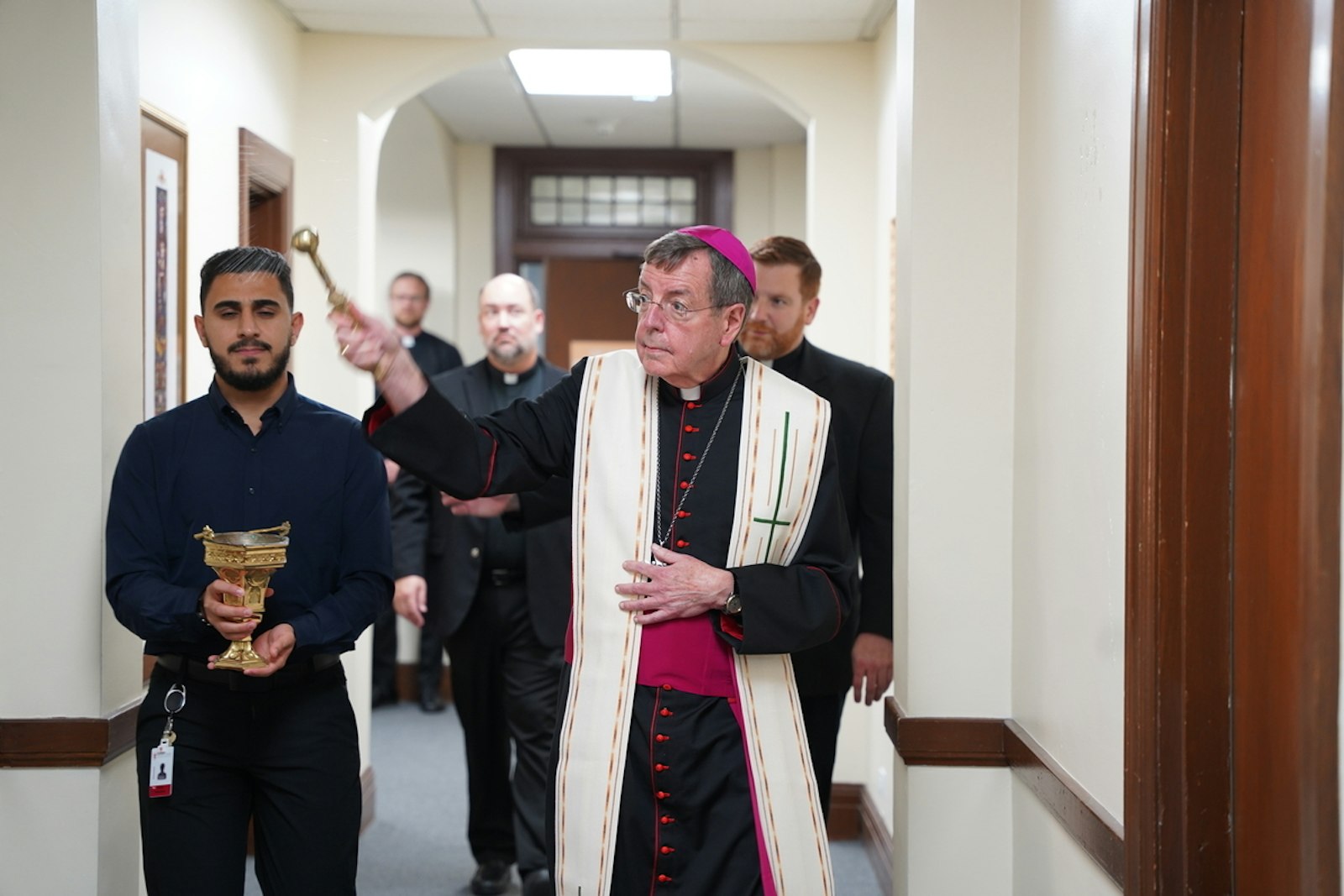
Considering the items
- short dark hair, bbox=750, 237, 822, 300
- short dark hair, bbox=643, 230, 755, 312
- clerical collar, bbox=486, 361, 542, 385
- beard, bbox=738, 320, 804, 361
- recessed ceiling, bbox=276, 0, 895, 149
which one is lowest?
clerical collar, bbox=486, 361, 542, 385

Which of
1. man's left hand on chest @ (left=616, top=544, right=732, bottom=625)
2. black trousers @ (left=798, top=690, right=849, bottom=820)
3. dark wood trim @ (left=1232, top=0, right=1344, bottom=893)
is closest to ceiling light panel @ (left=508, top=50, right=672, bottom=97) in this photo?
black trousers @ (left=798, top=690, right=849, bottom=820)

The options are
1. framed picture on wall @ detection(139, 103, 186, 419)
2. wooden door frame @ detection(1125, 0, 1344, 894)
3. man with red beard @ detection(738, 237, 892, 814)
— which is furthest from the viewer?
framed picture on wall @ detection(139, 103, 186, 419)

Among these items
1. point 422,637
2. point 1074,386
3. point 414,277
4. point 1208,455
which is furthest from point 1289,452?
point 414,277

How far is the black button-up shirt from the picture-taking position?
A: 98.6 inches

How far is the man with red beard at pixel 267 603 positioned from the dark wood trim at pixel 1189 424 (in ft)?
4.71

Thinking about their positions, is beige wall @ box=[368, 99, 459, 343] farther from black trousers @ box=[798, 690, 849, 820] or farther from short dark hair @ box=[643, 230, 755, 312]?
short dark hair @ box=[643, 230, 755, 312]

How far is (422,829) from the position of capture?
525cm

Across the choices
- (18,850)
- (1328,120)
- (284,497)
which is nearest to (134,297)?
(284,497)

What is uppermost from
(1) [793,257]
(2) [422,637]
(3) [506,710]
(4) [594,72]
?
(4) [594,72]

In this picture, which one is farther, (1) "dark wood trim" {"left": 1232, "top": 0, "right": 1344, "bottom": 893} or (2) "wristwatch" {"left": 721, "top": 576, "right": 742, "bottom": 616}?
(2) "wristwatch" {"left": 721, "top": 576, "right": 742, "bottom": 616}

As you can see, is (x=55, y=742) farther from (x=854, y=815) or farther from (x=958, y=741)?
(x=854, y=815)

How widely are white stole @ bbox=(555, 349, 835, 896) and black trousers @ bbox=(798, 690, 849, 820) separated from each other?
0.70 meters

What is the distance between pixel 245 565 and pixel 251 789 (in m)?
0.53

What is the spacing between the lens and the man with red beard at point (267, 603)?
251 centimetres
